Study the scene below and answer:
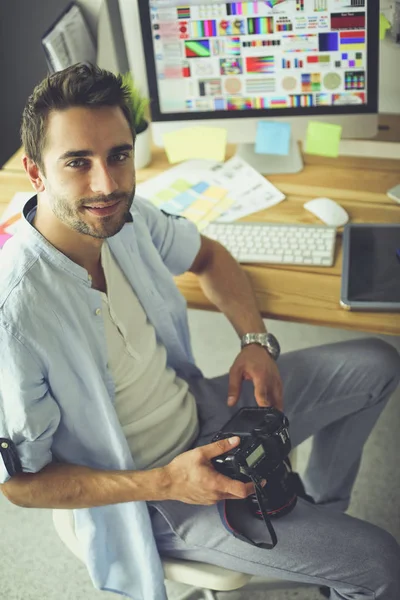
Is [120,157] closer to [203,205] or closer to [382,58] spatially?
[203,205]

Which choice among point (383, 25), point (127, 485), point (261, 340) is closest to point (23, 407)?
point (127, 485)

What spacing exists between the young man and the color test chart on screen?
0.49 meters

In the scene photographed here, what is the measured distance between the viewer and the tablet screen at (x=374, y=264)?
1.55 metres

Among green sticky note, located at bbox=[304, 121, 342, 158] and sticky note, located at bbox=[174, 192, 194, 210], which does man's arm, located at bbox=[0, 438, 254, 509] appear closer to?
sticky note, located at bbox=[174, 192, 194, 210]

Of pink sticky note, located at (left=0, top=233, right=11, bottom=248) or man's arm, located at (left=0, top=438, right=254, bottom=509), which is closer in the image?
man's arm, located at (left=0, top=438, right=254, bottom=509)

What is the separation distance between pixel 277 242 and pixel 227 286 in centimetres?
21

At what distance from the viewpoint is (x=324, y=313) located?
1533mm

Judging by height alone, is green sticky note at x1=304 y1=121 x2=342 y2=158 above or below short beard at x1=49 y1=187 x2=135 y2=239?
below

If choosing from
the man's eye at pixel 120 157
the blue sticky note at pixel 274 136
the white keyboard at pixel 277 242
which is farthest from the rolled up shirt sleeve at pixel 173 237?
the blue sticky note at pixel 274 136

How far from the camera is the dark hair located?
1244 mm

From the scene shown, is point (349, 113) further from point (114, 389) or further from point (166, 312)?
point (114, 389)

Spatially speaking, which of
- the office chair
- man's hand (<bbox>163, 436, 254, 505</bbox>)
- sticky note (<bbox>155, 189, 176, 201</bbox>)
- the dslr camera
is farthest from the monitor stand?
the office chair

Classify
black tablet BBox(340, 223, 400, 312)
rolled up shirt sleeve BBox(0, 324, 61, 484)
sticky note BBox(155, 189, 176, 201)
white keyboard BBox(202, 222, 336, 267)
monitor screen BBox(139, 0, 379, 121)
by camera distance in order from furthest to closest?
1. sticky note BBox(155, 189, 176, 201)
2. monitor screen BBox(139, 0, 379, 121)
3. white keyboard BBox(202, 222, 336, 267)
4. black tablet BBox(340, 223, 400, 312)
5. rolled up shirt sleeve BBox(0, 324, 61, 484)

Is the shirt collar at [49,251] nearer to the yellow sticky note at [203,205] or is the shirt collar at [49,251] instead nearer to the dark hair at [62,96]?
the dark hair at [62,96]
